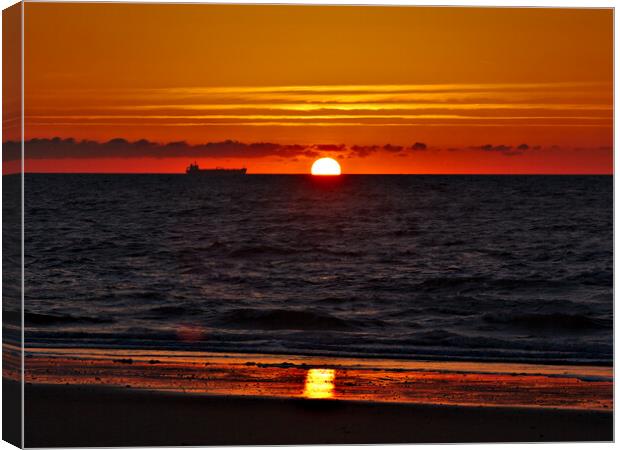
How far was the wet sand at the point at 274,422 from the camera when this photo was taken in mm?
Result: 6754

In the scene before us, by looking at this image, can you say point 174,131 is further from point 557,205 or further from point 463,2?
point 557,205

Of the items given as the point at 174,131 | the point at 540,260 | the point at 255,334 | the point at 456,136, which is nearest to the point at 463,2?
the point at 456,136

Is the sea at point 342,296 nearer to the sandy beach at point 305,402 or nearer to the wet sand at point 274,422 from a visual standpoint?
the sandy beach at point 305,402

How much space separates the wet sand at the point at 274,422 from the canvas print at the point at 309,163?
14 millimetres

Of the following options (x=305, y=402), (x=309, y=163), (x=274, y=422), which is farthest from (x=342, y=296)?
(x=274, y=422)

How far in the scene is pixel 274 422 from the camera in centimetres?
684

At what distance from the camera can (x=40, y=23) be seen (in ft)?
21.9

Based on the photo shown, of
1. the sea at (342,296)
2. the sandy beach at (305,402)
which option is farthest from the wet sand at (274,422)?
the sea at (342,296)

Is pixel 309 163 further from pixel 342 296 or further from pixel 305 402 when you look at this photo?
pixel 305 402

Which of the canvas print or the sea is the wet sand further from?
the sea

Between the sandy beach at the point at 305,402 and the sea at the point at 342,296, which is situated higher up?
the sea at the point at 342,296

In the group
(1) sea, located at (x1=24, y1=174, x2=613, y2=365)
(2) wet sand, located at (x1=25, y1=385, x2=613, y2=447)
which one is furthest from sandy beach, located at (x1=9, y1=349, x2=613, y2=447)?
(1) sea, located at (x1=24, y1=174, x2=613, y2=365)

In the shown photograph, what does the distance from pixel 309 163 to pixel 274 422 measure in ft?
6.73

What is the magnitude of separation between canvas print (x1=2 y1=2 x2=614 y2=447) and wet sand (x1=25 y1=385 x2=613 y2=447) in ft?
0.05
